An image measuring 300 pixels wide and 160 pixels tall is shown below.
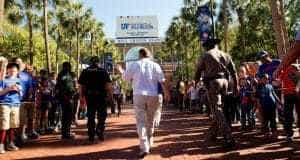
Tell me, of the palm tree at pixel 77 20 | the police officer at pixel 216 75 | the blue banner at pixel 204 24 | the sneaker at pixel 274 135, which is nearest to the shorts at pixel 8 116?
the police officer at pixel 216 75

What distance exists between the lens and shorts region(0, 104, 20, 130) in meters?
9.79

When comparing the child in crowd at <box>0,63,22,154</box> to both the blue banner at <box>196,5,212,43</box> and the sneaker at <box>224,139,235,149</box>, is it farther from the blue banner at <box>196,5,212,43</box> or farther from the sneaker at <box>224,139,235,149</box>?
the blue banner at <box>196,5,212,43</box>

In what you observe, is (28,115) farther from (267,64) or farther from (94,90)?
(267,64)

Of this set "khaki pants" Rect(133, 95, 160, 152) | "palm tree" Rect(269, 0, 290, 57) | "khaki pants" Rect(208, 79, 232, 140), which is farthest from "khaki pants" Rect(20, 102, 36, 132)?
"palm tree" Rect(269, 0, 290, 57)

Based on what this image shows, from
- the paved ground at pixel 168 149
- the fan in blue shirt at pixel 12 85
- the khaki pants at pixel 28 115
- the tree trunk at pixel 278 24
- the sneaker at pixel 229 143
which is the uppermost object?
the tree trunk at pixel 278 24

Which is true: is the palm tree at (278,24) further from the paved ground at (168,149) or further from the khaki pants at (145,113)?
the khaki pants at (145,113)

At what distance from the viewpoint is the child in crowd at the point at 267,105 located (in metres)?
10.5

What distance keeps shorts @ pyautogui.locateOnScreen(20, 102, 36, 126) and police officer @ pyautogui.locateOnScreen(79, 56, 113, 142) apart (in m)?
1.41

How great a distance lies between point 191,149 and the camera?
9.35 m

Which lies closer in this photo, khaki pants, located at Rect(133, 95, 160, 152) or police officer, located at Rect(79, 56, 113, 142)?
khaki pants, located at Rect(133, 95, 160, 152)

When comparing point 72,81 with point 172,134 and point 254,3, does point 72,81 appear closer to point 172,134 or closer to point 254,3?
point 172,134

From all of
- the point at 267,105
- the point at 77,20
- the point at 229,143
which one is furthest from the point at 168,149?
the point at 77,20

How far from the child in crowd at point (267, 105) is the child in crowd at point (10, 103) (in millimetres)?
4864

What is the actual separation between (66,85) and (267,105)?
465cm
